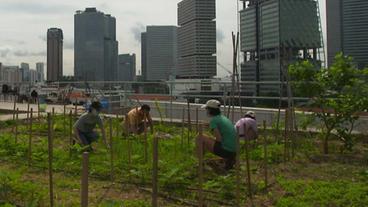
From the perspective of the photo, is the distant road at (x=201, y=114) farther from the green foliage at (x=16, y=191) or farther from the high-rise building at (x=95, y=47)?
the high-rise building at (x=95, y=47)

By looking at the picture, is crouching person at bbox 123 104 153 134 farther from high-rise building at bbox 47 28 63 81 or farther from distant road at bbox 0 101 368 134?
high-rise building at bbox 47 28 63 81

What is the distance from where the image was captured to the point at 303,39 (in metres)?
9.05

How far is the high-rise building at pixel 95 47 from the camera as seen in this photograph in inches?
1200

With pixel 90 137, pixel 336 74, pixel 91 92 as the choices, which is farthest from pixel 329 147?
pixel 91 92

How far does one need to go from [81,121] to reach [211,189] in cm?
348

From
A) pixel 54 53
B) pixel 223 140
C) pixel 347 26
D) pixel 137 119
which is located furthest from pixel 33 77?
pixel 223 140

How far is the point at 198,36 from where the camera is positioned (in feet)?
35.9

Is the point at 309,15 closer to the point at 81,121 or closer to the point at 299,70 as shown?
the point at 299,70

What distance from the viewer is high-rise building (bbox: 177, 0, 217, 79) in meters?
10.8

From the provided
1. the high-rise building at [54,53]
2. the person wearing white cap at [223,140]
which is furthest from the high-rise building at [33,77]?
the person wearing white cap at [223,140]

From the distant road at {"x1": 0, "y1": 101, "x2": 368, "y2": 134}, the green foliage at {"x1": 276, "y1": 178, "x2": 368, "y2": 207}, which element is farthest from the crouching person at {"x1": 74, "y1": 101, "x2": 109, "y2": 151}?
the green foliage at {"x1": 276, "y1": 178, "x2": 368, "y2": 207}

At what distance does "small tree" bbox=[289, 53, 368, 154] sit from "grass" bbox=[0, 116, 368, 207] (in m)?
0.52

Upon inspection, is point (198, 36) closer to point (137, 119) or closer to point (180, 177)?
point (137, 119)

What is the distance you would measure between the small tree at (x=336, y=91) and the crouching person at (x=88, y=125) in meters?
3.38
